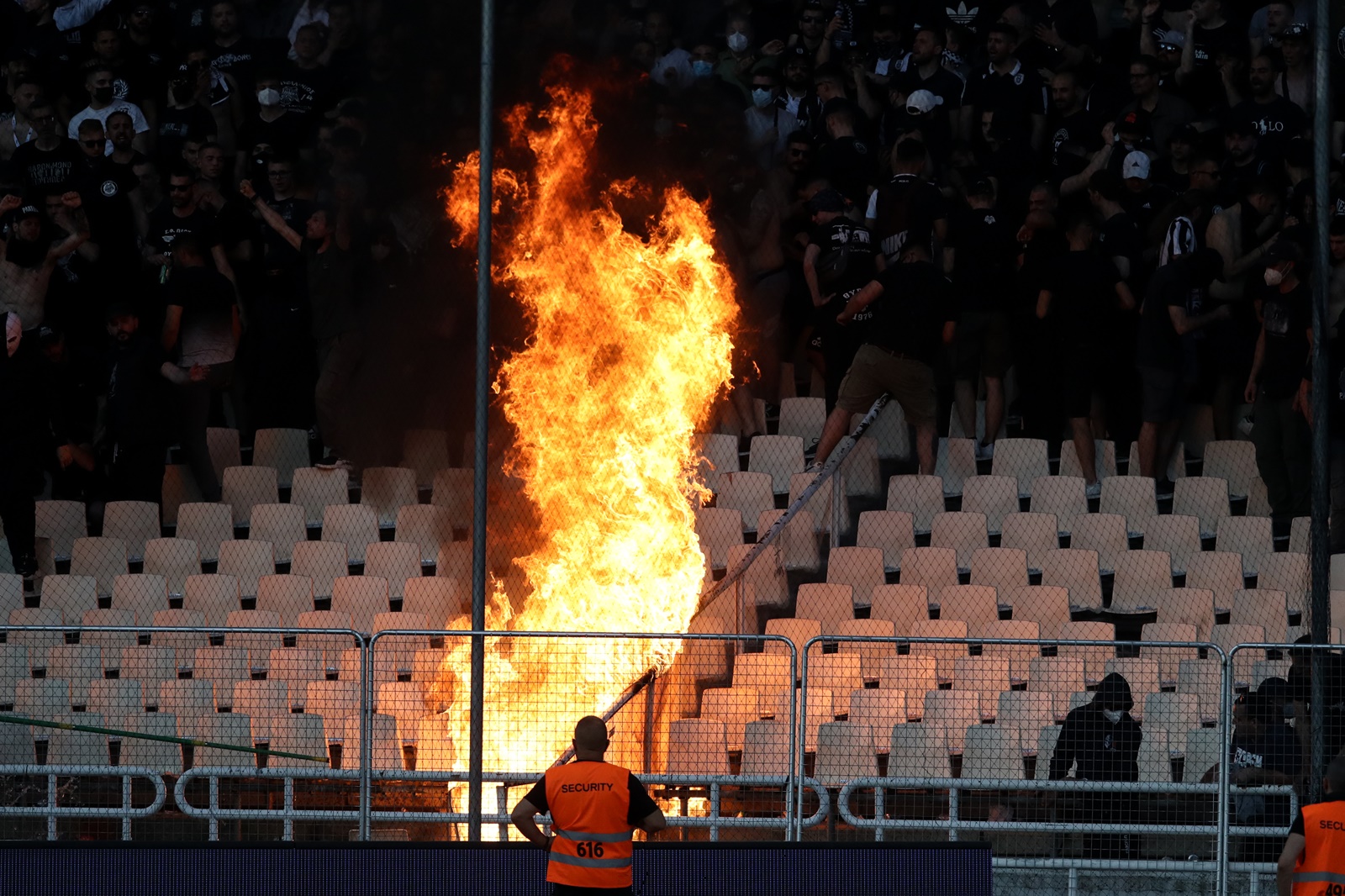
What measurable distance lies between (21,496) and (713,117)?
5148 millimetres

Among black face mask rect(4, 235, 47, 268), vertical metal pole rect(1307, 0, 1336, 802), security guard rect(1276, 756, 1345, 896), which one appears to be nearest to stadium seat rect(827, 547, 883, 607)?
vertical metal pole rect(1307, 0, 1336, 802)

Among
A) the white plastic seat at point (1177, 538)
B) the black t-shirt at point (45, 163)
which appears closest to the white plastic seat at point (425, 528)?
the black t-shirt at point (45, 163)

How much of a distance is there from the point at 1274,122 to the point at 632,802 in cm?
819

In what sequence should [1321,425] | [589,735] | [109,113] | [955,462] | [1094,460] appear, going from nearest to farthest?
1. [589,735]
2. [1321,425]
3. [1094,460]
4. [955,462]
5. [109,113]

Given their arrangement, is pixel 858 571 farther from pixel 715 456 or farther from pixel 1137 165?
pixel 1137 165

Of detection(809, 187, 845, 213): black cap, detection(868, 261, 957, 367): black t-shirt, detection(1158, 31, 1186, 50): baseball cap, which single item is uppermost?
detection(1158, 31, 1186, 50): baseball cap

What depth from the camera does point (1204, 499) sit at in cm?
1357

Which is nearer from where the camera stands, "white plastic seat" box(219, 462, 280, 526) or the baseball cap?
"white plastic seat" box(219, 462, 280, 526)

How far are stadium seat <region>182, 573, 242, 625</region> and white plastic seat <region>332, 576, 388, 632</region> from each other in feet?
1.64

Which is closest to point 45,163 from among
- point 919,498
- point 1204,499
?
point 919,498

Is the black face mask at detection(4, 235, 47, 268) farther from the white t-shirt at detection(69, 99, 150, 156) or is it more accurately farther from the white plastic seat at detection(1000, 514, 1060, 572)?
the white plastic seat at detection(1000, 514, 1060, 572)

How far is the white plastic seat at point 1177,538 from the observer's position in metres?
13.2

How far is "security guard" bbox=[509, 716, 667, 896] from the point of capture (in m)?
8.01

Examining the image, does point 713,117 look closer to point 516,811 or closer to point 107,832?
point 107,832
